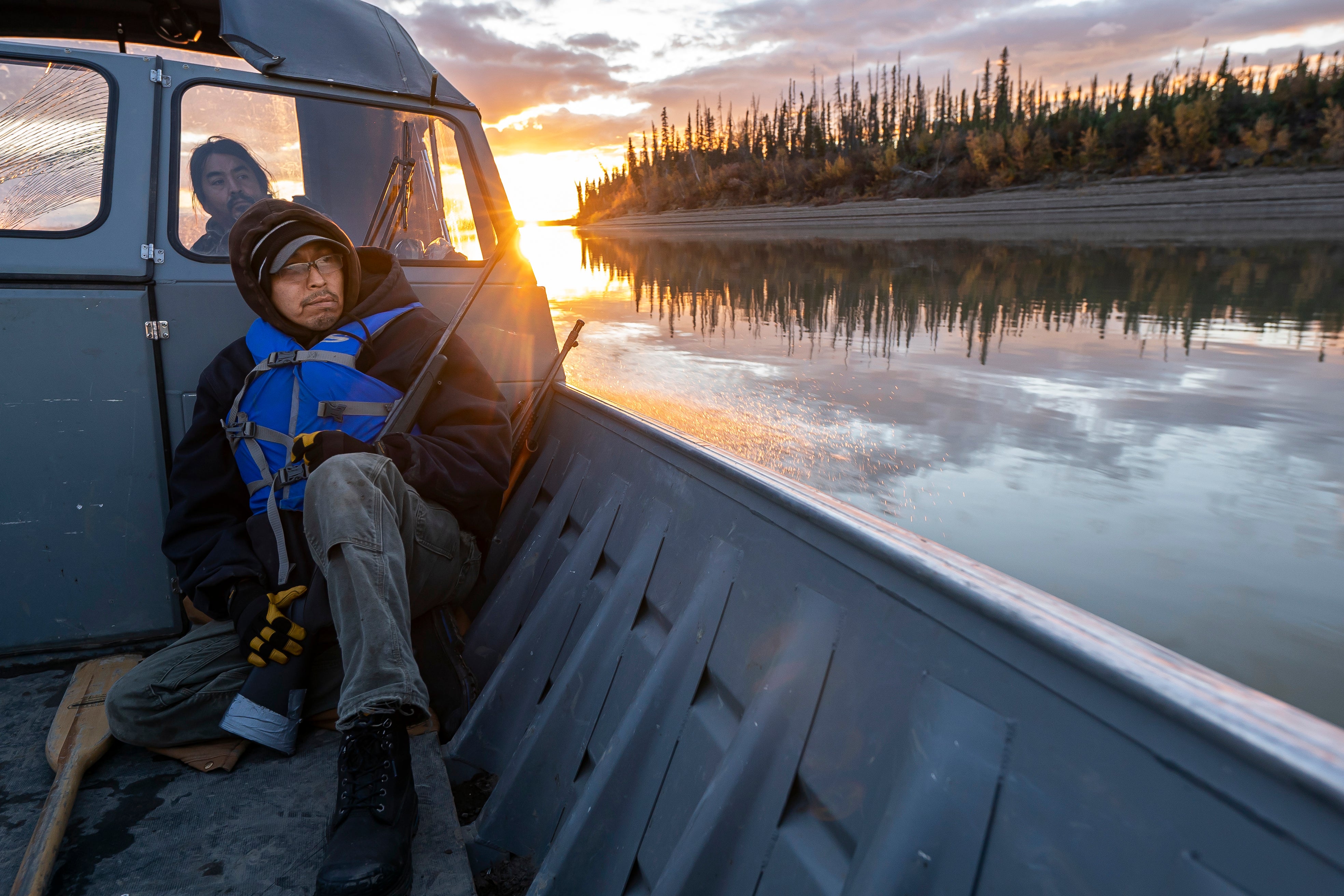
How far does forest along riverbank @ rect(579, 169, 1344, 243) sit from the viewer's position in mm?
24703

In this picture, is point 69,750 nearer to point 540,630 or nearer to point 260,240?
point 540,630

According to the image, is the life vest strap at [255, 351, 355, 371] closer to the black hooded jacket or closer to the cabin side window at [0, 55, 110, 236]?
the black hooded jacket

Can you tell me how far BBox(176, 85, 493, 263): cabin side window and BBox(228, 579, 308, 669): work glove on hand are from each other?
129 centimetres

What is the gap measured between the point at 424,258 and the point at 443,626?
151 centimetres

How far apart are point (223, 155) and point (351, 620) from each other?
76.6 inches

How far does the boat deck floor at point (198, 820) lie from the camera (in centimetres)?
170

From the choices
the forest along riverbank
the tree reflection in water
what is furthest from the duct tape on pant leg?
the forest along riverbank

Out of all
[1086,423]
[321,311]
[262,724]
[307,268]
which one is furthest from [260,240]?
[1086,423]

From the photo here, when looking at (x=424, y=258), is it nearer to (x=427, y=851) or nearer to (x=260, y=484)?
(x=260, y=484)

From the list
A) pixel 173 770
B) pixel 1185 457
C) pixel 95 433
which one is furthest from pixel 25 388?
pixel 1185 457

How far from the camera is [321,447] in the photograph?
84.3 inches

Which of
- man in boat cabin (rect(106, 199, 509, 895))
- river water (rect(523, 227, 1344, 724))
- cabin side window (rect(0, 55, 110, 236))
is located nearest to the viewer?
man in boat cabin (rect(106, 199, 509, 895))

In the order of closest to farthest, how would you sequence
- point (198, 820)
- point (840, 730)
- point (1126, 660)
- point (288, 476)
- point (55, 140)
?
point (1126, 660) < point (840, 730) < point (198, 820) < point (288, 476) < point (55, 140)

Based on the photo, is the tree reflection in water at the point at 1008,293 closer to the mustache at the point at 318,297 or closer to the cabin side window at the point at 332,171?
the cabin side window at the point at 332,171
